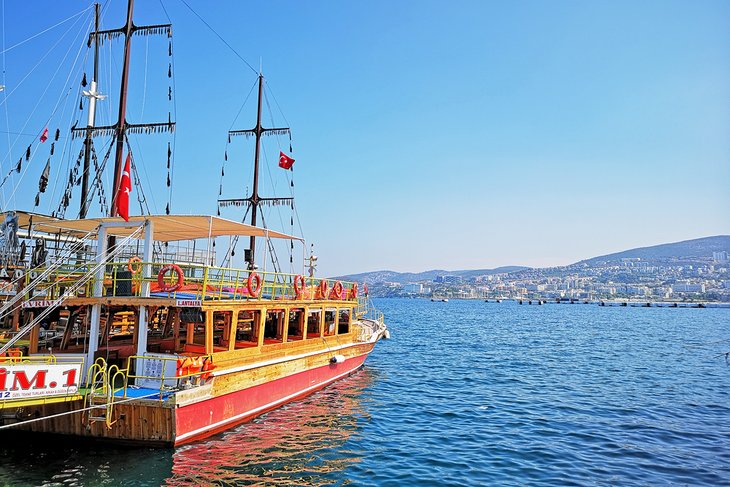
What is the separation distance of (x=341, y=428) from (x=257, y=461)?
402 cm

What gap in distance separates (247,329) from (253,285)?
218 inches

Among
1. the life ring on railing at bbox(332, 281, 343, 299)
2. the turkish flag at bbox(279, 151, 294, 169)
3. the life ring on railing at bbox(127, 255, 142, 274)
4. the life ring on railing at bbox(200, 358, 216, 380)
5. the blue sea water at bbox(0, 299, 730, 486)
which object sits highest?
the turkish flag at bbox(279, 151, 294, 169)

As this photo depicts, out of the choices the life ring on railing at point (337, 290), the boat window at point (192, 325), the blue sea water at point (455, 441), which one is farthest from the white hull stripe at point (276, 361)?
the life ring on railing at point (337, 290)

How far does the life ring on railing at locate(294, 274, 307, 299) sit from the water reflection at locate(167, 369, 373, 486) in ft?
14.3

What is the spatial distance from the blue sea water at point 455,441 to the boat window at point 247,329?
2710mm

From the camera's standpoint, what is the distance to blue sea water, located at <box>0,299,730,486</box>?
1138 centimetres

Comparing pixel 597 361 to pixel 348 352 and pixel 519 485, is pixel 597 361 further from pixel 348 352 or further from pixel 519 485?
pixel 519 485

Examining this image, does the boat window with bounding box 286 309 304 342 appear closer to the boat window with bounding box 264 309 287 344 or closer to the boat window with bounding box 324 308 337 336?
the boat window with bounding box 264 309 287 344

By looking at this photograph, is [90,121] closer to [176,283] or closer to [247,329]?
[247,329]

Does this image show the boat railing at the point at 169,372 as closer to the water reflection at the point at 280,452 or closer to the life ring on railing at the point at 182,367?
the life ring on railing at the point at 182,367

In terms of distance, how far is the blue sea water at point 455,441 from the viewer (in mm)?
11375

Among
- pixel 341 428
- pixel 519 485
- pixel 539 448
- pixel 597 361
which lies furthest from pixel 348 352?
pixel 597 361

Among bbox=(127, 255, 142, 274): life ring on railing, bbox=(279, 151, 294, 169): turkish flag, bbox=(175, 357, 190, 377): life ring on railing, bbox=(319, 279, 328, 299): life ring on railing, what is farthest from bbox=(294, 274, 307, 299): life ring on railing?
bbox=(279, 151, 294, 169): turkish flag

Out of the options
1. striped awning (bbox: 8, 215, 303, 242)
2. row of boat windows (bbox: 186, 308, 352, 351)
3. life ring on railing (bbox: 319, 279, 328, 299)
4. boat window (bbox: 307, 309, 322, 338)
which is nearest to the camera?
striped awning (bbox: 8, 215, 303, 242)
